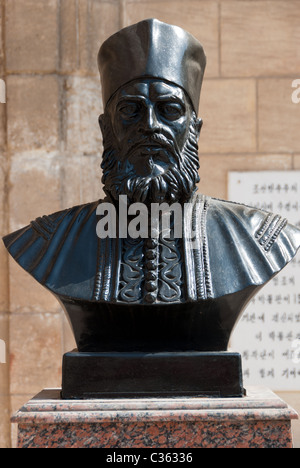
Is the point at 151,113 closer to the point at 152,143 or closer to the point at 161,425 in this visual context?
the point at 152,143

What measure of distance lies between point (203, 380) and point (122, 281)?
0.39 m

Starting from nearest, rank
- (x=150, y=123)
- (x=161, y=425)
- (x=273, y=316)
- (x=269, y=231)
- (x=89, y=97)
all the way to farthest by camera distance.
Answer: (x=161, y=425) < (x=150, y=123) < (x=269, y=231) < (x=273, y=316) < (x=89, y=97)

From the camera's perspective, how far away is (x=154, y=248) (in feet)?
7.92

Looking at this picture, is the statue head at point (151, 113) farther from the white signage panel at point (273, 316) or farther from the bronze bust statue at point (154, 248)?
the white signage panel at point (273, 316)

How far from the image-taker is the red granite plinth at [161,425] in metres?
2.22

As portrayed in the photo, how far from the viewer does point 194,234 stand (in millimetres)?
2457

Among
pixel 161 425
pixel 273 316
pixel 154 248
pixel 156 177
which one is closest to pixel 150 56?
pixel 156 177

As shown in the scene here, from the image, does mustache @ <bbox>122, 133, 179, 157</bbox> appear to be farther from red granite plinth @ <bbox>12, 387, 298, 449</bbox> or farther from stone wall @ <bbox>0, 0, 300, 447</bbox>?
stone wall @ <bbox>0, 0, 300, 447</bbox>

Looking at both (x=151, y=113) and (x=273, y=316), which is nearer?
(x=151, y=113)

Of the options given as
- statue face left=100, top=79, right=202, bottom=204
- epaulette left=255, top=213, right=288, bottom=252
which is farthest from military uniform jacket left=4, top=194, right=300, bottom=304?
statue face left=100, top=79, right=202, bottom=204

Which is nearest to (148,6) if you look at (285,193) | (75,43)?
(75,43)

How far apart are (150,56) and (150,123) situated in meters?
0.23

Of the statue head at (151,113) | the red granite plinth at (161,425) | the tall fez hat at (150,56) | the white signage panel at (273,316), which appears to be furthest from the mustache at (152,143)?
the white signage panel at (273,316)

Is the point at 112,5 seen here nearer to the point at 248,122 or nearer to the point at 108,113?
the point at 248,122
